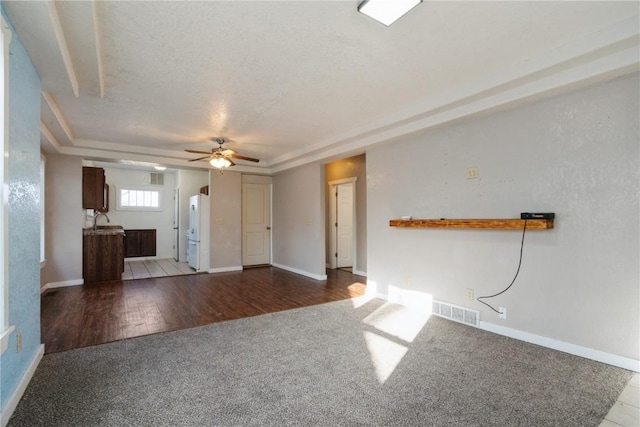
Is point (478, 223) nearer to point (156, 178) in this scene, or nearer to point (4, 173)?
point (4, 173)

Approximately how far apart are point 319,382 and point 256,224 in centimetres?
563

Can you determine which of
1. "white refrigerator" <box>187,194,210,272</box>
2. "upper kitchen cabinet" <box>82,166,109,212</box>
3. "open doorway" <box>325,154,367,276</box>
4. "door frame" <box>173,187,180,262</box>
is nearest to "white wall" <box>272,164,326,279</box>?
"open doorway" <box>325,154,367,276</box>

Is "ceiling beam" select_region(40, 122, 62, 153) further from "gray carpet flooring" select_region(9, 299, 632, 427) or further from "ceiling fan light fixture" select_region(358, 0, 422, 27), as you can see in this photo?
"ceiling fan light fixture" select_region(358, 0, 422, 27)

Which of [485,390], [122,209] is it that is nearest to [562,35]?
[485,390]

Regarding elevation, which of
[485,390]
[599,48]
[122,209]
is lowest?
[485,390]

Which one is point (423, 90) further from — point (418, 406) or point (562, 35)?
point (418, 406)

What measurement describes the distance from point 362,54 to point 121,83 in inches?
91.9

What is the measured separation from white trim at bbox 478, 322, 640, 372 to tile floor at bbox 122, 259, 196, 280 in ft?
19.0

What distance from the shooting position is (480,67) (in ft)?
8.81

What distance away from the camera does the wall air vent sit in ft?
28.8

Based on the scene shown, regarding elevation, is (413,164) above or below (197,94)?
below

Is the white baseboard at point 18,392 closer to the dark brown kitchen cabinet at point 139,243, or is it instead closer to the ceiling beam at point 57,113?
the ceiling beam at point 57,113

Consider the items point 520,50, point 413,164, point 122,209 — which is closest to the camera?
point 520,50

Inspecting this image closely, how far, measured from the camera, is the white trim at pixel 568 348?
238 centimetres
